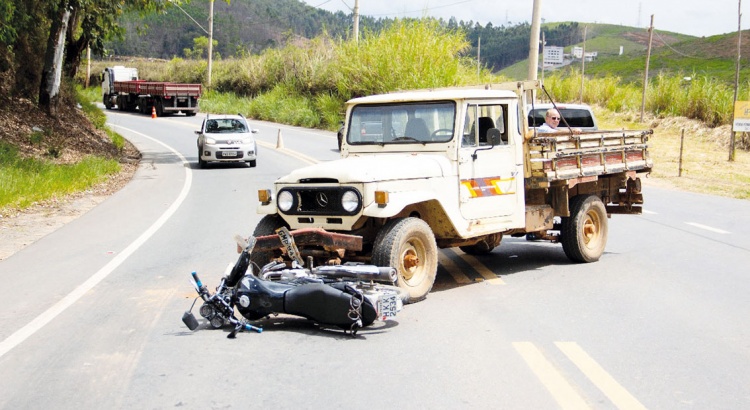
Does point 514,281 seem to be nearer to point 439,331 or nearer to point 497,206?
point 497,206

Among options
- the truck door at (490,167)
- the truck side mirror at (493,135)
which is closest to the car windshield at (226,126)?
the truck door at (490,167)

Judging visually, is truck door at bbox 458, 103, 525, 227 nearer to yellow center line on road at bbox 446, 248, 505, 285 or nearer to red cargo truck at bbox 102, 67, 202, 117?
yellow center line on road at bbox 446, 248, 505, 285

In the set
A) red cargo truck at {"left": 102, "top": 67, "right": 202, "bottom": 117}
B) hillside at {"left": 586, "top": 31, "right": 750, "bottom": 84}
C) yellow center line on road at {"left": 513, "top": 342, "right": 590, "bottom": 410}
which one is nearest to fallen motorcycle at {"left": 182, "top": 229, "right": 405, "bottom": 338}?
yellow center line on road at {"left": 513, "top": 342, "right": 590, "bottom": 410}

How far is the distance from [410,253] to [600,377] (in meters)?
2.84

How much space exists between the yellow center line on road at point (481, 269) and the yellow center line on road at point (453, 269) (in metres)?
0.20

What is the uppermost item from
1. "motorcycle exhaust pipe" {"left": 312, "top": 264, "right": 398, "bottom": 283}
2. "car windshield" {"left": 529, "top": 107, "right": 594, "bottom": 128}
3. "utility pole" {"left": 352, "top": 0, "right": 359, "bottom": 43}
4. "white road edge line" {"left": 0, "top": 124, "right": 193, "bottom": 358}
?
"utility pole" {"left": 352, "top": 0, "right": 359, "bottom": 43}

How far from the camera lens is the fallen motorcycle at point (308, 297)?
7.01 meters

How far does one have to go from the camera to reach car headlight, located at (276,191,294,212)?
27.9 ft

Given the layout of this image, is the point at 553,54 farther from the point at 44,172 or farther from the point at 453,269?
the point at 453,269

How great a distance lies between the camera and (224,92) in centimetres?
6856

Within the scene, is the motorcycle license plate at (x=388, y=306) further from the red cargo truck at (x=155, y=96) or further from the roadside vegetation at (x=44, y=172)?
the red cargo truck at (x=155, y=96)

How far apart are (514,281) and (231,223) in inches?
246

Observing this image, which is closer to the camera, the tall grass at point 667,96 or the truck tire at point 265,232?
the truck tire at point 265,232

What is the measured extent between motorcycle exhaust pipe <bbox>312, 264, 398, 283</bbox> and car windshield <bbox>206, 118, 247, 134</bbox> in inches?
780
